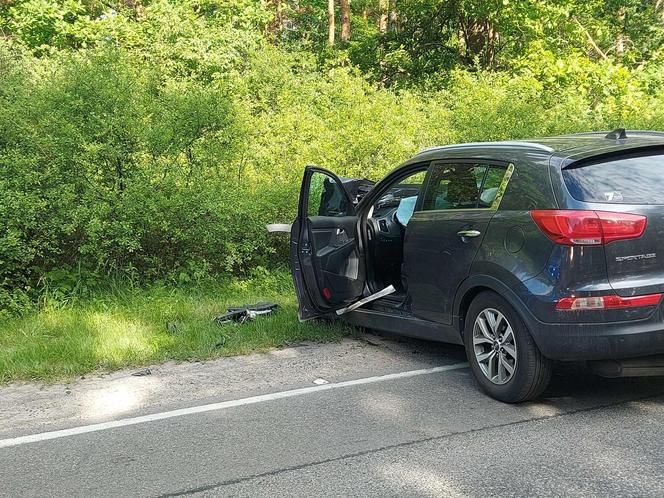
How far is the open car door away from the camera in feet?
20.5

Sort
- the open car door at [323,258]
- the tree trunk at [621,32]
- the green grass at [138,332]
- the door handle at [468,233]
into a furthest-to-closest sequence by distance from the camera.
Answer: the tree trunk at [621,32] < the open car door at [323,258] < the green grass at [138,332] < the door handle at [468,233]

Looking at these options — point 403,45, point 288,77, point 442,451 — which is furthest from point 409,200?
point 403,45

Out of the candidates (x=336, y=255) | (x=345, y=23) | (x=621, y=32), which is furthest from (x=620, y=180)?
(x=621, y=32)

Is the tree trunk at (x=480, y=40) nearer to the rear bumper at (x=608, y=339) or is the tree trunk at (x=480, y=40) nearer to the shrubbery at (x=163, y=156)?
the shrubbery at (x=163, y=156)

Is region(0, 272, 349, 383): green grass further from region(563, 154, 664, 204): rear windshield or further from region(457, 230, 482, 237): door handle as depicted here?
region(563, 154, 664, 204): rear windshield

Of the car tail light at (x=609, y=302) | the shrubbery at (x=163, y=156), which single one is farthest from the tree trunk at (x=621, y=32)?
the car tail light at (x=609, y=302)

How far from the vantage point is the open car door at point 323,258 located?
6258 millimetres

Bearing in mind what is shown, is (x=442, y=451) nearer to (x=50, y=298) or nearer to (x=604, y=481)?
(x=604, y=481)

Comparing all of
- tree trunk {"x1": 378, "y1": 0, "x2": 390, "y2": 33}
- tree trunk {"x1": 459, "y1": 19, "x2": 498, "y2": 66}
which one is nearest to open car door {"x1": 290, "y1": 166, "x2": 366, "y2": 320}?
tree trunk {"x1": 459, "y1": 19, "x2": 498, "y2": 66}

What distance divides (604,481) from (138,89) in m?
7.55

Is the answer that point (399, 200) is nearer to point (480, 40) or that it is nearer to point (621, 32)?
point (480, 40)

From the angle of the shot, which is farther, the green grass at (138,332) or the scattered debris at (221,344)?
the scattered debris at (221,344)

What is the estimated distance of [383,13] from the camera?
2603cm

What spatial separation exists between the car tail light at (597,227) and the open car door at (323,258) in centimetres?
239
